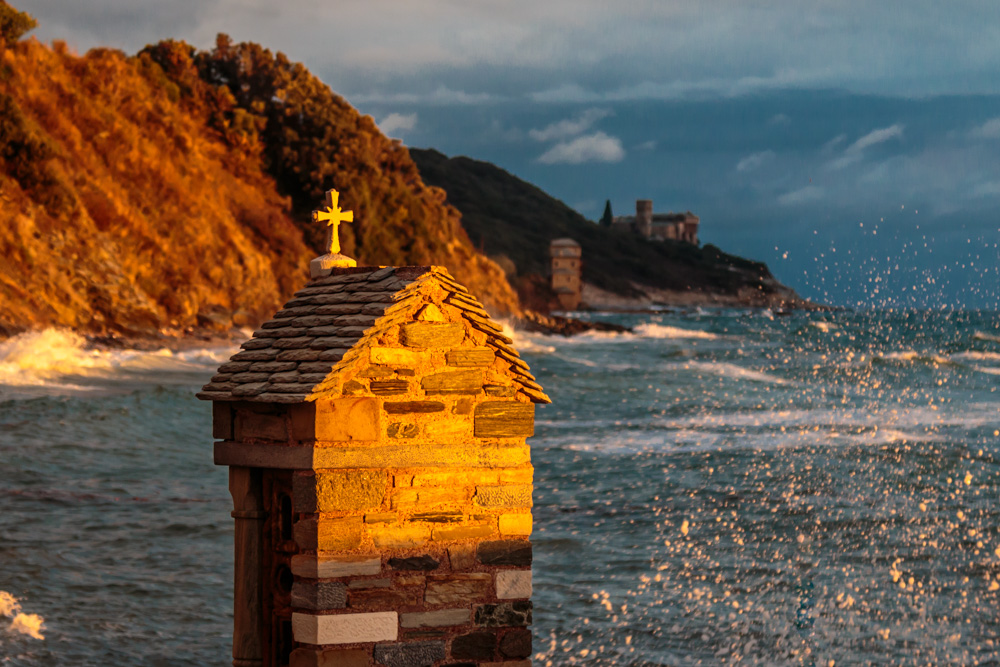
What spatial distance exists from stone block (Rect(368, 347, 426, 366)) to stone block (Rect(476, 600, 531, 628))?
1.77 metres

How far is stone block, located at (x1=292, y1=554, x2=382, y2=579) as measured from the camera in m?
7.69

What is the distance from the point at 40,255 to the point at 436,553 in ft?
111

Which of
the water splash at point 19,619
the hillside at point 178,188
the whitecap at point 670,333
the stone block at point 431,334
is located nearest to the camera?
the stone block at point 431,334

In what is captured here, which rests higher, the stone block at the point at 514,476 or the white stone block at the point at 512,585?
the stone block at the point at 514,476

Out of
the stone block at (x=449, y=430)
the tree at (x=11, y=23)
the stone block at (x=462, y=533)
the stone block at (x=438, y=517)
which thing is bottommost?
the stone block at (x=462, y=533)

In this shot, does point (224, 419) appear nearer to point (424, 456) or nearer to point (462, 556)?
point (424, 456)

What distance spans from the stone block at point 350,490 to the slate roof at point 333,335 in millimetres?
576

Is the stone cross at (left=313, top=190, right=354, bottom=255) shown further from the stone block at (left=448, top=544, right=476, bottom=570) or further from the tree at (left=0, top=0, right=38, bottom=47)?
the tree at (left=0, top=0, right=38, bottom=47)

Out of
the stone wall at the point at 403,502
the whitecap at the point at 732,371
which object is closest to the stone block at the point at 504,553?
the stone wall at the point at 403,502

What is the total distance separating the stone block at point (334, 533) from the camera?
7.71 metres

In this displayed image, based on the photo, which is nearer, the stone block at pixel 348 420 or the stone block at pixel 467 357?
the stone block at pixel 348 420

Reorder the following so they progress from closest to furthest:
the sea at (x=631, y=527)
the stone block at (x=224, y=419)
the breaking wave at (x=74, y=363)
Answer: the stone block at (x=224, y=419)
the sea at (x=631, y=527)
the breaking wave at (x=74, y=363)

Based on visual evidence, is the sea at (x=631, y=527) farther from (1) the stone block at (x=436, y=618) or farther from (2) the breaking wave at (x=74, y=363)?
(1) the stone block at (x=436, y=618)

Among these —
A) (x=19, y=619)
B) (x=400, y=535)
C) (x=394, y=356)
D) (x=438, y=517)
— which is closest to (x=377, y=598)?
(x=400, y=535)
